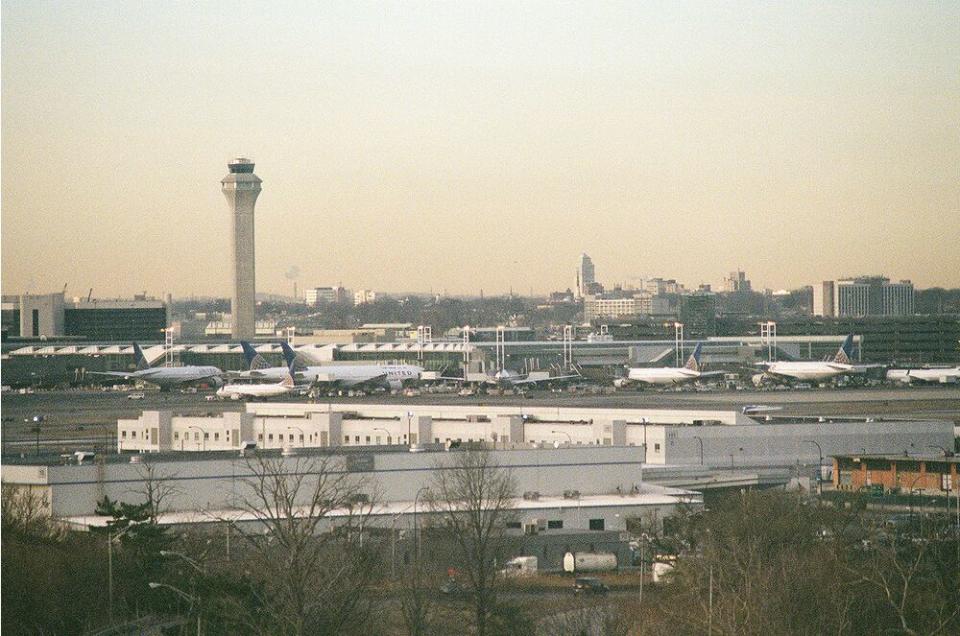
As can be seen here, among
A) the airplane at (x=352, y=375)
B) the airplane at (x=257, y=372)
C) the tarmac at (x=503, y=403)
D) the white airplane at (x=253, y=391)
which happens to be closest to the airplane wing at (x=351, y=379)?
the airplane at (x=352, y=375)

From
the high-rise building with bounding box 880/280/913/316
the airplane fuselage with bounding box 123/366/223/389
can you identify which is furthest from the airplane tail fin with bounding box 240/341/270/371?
the high-rise building with bounding box 880/280/913/316

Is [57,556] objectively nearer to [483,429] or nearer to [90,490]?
[90,490]

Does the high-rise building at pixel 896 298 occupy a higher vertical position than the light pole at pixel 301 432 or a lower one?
higher

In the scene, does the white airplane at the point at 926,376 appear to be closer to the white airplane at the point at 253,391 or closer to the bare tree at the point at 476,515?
the white airplane at the point at 253,391

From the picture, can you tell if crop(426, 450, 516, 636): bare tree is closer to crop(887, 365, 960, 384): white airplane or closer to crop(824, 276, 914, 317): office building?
crop(887, 365, 960, 384): white airplane

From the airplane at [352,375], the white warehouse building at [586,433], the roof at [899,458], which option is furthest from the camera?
the airplane at [352,375]

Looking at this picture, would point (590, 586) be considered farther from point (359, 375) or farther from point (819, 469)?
point (359, 375)

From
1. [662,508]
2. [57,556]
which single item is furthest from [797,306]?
[57,556]
